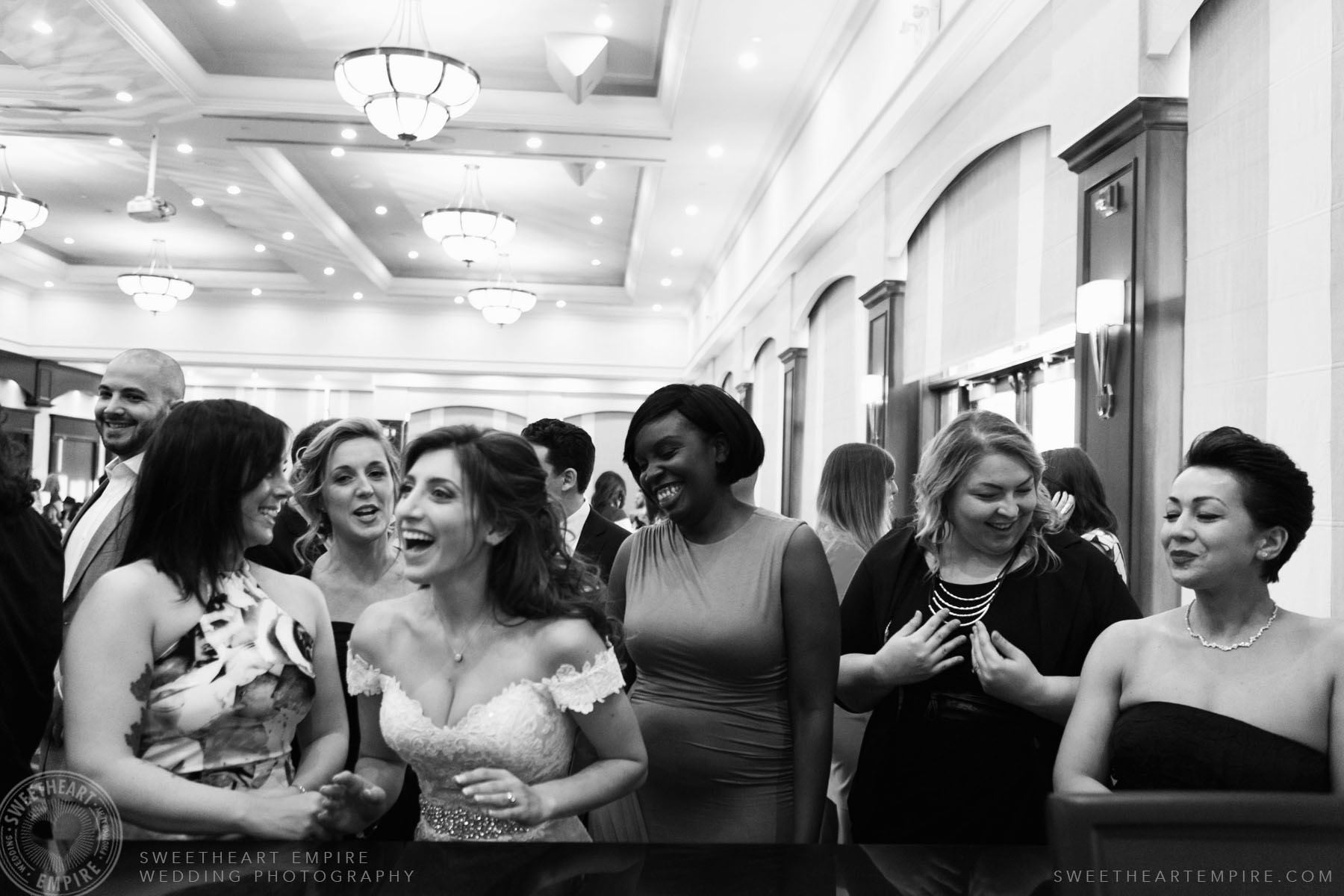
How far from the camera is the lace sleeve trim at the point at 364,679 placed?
2.12 meters

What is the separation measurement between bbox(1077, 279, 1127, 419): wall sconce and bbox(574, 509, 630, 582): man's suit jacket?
6.64ft

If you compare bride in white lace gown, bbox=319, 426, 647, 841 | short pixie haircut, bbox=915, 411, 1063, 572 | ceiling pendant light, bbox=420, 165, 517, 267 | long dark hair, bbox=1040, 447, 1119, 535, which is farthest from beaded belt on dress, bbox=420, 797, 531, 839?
ceiling pendant light, bbox=420, 165, 517, 267

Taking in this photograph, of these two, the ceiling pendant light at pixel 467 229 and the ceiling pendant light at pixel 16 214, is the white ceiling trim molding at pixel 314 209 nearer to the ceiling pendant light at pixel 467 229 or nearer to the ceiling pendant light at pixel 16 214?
the ceiling pendant light at pixel 467 229

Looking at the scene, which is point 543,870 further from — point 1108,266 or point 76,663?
point 1108,266

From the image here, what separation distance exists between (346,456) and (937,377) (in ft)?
16.5

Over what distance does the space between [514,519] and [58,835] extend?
0.91 metres

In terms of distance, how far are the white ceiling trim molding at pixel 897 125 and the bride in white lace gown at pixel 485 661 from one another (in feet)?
13.9

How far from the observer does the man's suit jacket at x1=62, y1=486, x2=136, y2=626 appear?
116 inches

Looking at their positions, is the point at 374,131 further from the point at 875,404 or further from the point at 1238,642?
the point at 1238,642

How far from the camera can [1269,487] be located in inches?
80.1

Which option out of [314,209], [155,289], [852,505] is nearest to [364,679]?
[852,505]

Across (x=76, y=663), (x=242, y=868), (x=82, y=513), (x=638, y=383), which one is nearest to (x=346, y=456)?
(x=82, y=513)

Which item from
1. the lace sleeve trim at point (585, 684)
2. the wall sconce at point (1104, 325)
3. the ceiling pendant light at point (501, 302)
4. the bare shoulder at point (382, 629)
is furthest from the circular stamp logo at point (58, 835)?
the ceiling pendant light at point (501, 302)

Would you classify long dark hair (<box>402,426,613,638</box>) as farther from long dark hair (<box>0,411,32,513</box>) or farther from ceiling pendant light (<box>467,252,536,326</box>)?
ceiling pendant light (<box>467,252,536,326</box>)
